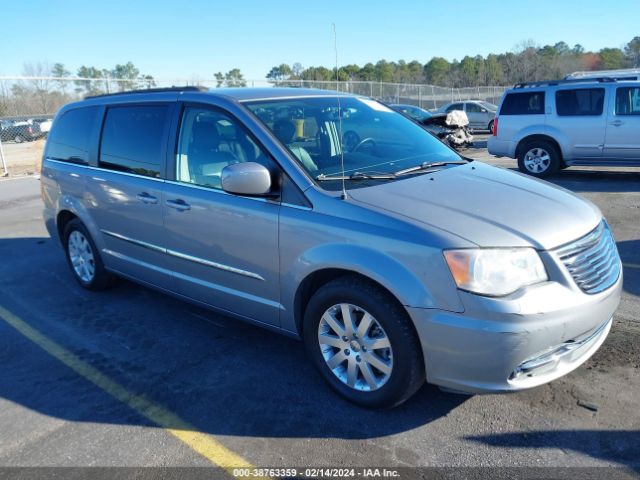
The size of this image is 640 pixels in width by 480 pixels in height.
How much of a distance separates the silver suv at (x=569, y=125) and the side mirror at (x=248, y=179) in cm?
923

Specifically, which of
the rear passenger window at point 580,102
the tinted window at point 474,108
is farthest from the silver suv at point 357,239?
the tinted window at point 474,108

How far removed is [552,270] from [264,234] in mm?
1703

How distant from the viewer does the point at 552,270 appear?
2771 mm

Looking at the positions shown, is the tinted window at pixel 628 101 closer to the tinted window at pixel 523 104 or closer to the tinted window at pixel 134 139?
the tinted window at pixel 523 104

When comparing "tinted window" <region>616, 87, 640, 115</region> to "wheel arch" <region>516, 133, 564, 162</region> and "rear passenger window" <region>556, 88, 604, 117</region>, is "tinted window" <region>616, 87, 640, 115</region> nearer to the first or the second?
"rear passenger window" <region>556, 88, 604, 117</region>

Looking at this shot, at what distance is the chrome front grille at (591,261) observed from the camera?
285cm

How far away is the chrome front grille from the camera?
2854 mm

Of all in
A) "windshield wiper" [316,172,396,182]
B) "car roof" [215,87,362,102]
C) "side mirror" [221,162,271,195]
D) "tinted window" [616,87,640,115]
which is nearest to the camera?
"side mirror" [221,162,271,195]

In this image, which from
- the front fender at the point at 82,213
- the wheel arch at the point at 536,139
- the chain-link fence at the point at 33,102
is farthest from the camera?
the chain-link fence at the point at 33,102

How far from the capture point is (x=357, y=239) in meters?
2.99

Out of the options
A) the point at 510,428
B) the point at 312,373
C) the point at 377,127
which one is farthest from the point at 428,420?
the point at 377,127

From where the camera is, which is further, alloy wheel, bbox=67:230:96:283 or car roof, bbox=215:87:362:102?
alloy wheel, bbox=67:230:96:283

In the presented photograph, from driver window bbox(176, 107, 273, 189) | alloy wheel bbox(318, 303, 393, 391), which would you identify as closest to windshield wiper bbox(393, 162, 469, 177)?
driver window bbox(176, 107, 273, 189)

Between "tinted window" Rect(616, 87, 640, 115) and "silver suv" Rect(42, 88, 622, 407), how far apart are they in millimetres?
7648
